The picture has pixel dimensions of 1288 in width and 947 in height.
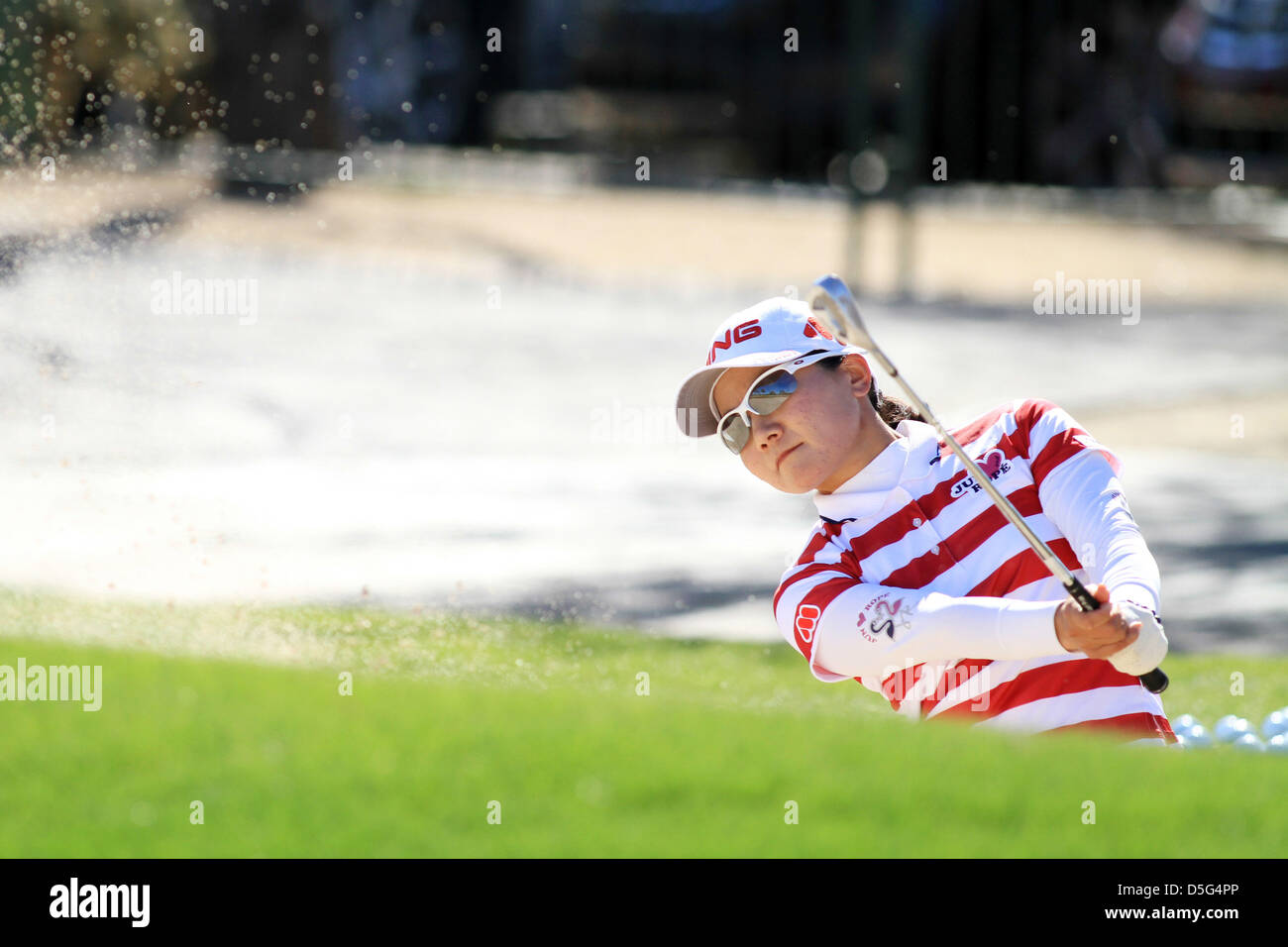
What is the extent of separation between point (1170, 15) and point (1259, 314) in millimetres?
5536

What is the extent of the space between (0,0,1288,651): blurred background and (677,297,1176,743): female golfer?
0.23 metres

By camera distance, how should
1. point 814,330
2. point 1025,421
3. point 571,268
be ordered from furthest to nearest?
1. point 571,268
2. point 1025,421
3. point 814,330

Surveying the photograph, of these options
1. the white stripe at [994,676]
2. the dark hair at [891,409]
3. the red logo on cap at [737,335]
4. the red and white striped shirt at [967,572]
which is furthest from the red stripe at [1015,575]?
the red logo on cap at [737,335]

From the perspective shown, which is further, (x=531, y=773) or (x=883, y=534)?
(x=531, y=773)

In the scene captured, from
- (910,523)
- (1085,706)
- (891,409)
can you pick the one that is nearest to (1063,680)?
(1085,706)

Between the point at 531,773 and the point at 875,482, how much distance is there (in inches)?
49.4

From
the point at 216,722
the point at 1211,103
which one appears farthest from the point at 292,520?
the point at 1211,103

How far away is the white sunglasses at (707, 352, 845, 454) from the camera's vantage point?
357 centimetres

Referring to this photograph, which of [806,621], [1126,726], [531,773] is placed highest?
[806,621]

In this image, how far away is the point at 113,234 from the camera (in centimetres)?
642

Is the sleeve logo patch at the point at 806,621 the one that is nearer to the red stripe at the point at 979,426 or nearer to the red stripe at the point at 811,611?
the red stripe at the point at 811,611

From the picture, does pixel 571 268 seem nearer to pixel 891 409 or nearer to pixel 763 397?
pixel 891 409

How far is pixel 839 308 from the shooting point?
11.0ft

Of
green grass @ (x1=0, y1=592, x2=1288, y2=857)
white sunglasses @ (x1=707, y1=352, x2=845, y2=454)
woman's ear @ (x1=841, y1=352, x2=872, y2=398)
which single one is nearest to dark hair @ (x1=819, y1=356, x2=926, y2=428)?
woman's ear @ (x1=841, y1=352, x2=872, y2=398)
